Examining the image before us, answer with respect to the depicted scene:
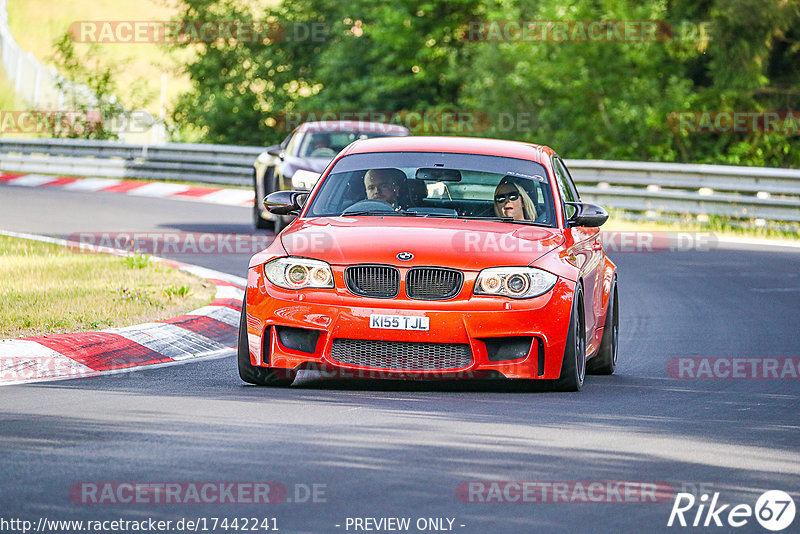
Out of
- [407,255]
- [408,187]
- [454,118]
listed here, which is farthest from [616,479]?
[454,118]

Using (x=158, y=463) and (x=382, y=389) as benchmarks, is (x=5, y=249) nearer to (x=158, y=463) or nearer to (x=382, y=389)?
(x=382, y=389)

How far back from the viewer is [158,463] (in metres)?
6.44

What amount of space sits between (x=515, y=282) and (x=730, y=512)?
296 centimetres

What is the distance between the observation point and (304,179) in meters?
19.2

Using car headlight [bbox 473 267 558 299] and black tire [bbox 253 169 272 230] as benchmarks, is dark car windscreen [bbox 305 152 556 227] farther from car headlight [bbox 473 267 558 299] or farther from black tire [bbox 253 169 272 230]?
black tire [bbox 253 169 272 230]

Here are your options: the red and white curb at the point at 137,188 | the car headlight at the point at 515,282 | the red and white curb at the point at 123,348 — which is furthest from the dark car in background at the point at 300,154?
the car headlight at the point at 515,282

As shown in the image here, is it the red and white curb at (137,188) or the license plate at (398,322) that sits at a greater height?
the license plate at (398,322)

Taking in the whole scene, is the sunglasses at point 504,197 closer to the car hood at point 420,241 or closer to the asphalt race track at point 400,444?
the car hood at point 420,241

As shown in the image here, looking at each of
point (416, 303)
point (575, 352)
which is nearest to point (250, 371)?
point (416, 303)

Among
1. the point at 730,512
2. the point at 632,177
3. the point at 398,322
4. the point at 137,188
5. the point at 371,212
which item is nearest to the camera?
the point at 730,512

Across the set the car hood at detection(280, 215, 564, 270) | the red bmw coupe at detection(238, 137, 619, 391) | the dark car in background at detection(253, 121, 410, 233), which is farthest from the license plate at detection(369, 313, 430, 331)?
the dark car in background at detection(253, 121, 410, 233)

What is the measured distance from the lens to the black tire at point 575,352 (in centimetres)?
880

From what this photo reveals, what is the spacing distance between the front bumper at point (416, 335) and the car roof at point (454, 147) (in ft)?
5.69

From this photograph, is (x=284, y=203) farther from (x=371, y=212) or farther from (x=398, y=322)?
(x=398, y=322)
